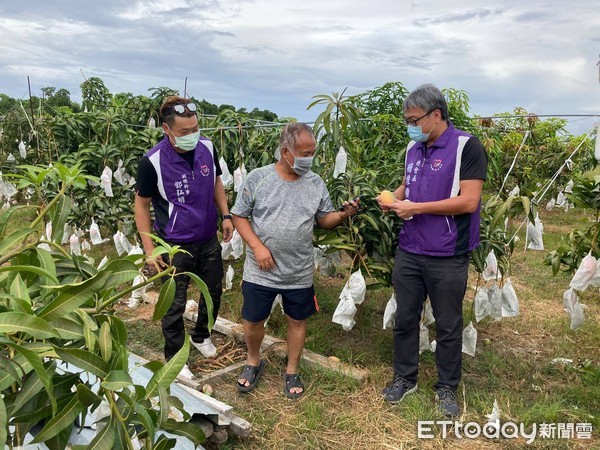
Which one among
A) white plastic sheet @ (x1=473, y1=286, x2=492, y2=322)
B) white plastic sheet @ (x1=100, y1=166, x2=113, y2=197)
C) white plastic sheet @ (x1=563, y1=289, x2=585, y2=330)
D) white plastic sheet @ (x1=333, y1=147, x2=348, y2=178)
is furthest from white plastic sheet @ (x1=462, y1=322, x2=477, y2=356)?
white plastic sheet @ (x1=100, y1=166, x2=113, y2=197)

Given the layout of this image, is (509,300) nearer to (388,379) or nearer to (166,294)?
(388,379)

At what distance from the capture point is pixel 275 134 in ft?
13.0

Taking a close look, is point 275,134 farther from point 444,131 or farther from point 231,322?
point 444,131

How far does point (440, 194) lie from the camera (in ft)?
7.73

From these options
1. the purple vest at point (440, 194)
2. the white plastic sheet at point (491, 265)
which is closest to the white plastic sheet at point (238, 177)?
the purple vest at point (440, 194)

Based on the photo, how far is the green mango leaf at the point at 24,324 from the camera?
2.33 ft

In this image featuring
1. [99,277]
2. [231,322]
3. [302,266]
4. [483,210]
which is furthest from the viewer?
[231,322]

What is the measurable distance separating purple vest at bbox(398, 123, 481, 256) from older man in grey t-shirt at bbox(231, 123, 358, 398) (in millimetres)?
343

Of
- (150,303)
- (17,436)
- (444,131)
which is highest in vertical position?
(444,131)

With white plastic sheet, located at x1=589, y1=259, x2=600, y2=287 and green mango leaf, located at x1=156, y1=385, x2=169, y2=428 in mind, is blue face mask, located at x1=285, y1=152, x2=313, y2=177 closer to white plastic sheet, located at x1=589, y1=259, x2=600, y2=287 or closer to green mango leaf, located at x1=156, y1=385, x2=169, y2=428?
white plastic sheet, located at x1=589, y1=259, x2=600, y2=287

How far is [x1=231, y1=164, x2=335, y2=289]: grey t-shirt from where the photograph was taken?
2516mm

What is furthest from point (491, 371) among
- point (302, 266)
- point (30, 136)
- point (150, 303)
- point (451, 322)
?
point (30, 136)

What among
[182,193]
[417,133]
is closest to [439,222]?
[417,133]

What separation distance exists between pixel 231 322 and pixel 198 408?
1.38 m
